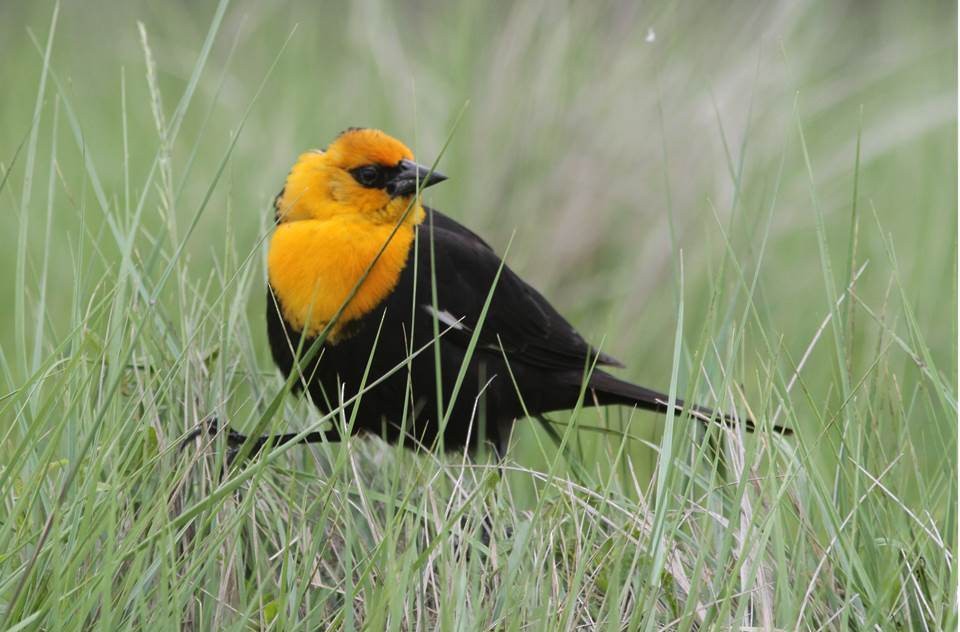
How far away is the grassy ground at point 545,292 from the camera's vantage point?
1921mm

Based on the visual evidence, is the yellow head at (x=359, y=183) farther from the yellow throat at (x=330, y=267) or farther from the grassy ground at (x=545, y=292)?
the grassy ground at (x=545, y=292)

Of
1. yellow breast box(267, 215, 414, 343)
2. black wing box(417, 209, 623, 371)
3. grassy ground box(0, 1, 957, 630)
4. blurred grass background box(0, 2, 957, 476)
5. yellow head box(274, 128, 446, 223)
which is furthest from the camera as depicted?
blurred grass background box(0, 2, 957, 476)

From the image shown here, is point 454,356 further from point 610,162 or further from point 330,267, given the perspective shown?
point 610,162

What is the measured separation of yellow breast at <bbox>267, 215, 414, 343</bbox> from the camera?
2.77 m

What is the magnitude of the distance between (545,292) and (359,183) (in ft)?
5.14

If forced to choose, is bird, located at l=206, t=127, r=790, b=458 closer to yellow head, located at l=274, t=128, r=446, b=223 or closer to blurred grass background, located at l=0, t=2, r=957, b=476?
yellow head, located at l=274, t=128, r=446, b=223

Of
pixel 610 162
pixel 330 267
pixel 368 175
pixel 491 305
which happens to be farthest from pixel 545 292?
pixel 330 267

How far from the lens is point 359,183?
2.97m

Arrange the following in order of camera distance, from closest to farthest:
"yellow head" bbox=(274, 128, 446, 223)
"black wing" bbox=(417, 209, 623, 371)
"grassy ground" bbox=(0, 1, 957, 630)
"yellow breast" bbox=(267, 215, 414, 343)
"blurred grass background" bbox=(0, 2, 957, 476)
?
"grassy ground" bbox=(0, 1, 957, 630)
"yellow breast" bbox=(267, 215, 414, 343)
"yellow head" bbox=(274, 128, 446, 223)
"black wing" bbox=(417, 209, 623, 371)
"blurred grass background" bbox=(0, 2, 957, 476)

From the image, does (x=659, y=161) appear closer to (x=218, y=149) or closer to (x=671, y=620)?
(x=218, y=149)

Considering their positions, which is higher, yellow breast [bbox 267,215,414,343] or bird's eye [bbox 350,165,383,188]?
bird's eye [bbox 350,165,383,188]

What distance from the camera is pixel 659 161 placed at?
447 centimetres

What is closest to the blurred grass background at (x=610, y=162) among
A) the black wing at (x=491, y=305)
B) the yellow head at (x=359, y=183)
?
the black wing at (x=491, y=305)

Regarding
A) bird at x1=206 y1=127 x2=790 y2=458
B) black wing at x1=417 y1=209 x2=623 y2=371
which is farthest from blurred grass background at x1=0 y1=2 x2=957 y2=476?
bird at x1=206 y1=127 x2=790 y2=458
